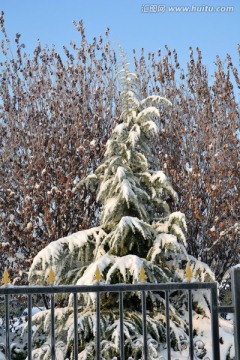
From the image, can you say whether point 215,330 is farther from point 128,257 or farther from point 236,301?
point 128,257

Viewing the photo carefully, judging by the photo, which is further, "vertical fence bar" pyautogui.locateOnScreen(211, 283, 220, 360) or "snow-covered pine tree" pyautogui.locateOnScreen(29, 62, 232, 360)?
"snow-covered pine tree" pyautogui.locateOnScreen(29, 62, 232, 360)

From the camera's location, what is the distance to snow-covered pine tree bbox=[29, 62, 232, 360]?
21.3ft

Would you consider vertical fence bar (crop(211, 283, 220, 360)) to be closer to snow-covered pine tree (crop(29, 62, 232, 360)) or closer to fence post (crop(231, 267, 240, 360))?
fence post (crop(231, 267, 240, 360))

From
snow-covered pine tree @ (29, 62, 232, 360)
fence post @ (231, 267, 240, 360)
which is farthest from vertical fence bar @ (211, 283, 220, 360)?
snow-covered pine tree @ (29, 62, 232, 360)

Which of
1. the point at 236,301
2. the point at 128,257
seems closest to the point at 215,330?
the point at 236,301

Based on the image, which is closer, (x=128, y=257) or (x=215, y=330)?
(x=215, y=330)

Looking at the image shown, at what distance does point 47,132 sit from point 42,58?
2.40 m

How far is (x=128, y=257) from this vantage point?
253 inches

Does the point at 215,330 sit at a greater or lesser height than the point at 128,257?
lesser

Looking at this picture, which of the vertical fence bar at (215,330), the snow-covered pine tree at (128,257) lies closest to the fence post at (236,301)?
the vertical fence bar at (215,330)

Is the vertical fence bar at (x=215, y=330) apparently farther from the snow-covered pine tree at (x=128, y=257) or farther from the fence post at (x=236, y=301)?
the snow-covered pine tree at (x=128, y=257)

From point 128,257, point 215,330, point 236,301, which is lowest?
point 215,330

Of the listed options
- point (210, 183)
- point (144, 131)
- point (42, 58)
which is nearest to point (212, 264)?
point (210, 183)

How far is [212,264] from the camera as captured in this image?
1030cm
